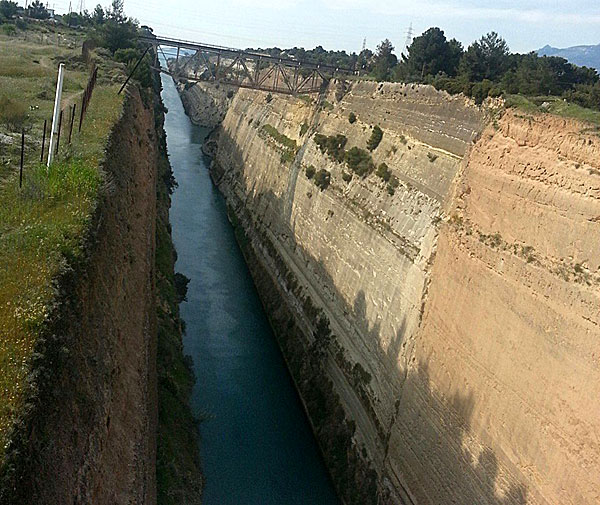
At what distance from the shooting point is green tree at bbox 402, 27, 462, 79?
23.9 meters

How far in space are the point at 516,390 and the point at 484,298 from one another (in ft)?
6.62

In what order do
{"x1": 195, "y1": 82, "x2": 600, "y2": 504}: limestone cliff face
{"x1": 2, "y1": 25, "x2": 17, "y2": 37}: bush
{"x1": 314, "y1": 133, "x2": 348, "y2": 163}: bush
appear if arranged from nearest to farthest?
{"x1": 195, "y1": 82, "x2": 600, "y2": 504}: limestone cliff face → {"x1": 314, "y1": 133, "x2": 348, "y2": 163}: bush → {"x1": 2, "y1": 25, "x2": 17, "y2": 37}: bush

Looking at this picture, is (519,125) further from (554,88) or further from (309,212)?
(309,212)

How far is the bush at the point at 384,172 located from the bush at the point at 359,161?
2.83ft

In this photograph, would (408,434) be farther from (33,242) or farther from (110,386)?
Result: (33,242)

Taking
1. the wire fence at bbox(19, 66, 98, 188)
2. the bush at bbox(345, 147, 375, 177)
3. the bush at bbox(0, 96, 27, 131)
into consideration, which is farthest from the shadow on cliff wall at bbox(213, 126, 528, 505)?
the bush at bbox(0, 96, 27, 131)

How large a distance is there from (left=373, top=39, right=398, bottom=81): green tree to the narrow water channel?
1118 centimetres

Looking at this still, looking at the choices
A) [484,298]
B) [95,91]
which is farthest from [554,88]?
[95,91]

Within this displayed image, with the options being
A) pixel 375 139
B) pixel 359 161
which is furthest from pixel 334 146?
pixel 375 139

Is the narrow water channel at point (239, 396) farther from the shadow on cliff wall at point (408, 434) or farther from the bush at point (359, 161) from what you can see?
the bush at point (359, 161)

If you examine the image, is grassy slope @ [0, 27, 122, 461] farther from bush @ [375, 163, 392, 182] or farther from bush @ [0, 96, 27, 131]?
bush @ [375, 163, 392, 182]

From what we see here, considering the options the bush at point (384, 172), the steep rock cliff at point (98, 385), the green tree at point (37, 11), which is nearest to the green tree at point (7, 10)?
the green tree at point (37, 11)

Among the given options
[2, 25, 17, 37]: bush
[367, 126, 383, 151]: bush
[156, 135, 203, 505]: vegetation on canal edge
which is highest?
[2, 25, 17, 37]: bush

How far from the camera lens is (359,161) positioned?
63.8 feet
